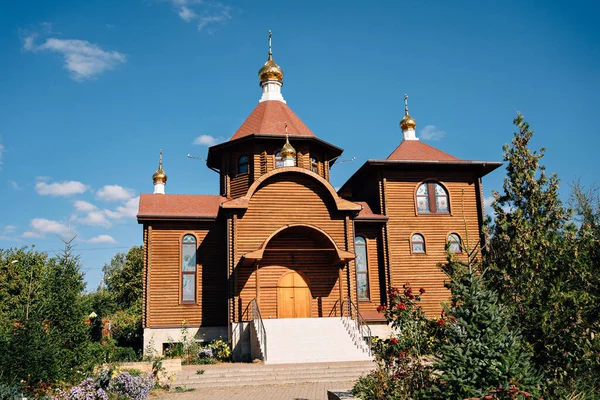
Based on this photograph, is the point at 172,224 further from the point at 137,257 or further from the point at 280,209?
the point at 137,257

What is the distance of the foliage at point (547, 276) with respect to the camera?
7.32 metres

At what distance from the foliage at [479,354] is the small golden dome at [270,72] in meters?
16.6

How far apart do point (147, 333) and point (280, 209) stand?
577cm

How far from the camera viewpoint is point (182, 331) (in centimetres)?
1706

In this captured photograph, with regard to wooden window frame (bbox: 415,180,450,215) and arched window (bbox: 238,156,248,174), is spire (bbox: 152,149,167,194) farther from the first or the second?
wooden window frame (bbox: 415,180,450,215)

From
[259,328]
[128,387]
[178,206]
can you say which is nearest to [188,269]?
[178,206]

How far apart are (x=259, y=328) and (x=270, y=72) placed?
37.9 feet

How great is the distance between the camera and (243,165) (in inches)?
769

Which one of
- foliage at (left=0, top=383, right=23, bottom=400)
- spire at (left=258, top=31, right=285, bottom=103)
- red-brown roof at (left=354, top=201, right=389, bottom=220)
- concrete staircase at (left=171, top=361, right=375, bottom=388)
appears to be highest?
spire at (left=258, top=31, right=285, bottom=103)

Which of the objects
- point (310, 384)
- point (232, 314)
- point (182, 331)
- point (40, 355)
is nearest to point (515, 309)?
point (310, 384)

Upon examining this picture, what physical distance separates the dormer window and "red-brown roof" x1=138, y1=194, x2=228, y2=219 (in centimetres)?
118

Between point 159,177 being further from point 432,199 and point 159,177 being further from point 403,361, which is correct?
point 403,361

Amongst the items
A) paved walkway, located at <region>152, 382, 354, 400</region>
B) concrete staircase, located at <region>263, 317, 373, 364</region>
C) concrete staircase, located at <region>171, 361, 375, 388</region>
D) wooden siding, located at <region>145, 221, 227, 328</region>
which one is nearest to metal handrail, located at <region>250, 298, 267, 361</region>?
concrete staircase, located at <region>263, 317, 373, 364</region>

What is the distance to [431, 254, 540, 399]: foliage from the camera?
6250 millimetres
